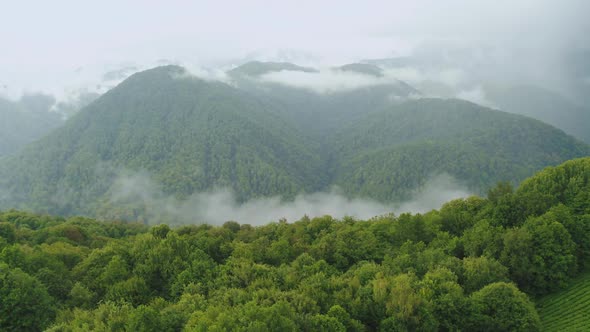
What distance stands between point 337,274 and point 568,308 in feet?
98.5

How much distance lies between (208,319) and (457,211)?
5639cm

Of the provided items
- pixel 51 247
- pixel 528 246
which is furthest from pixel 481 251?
pixel 51 247

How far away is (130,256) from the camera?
62.7 m

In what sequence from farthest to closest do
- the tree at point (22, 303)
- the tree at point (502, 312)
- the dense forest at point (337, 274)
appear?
the tree at point (22, 303) → the tree at point (502, 312) → the dense forest at point (337, 274)

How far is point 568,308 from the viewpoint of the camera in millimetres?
50438

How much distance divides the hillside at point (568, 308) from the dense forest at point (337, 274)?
140 centimetres

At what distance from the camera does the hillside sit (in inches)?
1863

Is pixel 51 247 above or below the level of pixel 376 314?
above

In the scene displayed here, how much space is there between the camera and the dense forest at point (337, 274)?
42562 millimetres

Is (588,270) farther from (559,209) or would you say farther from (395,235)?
(395,235)

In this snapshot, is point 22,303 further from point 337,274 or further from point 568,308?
point 568,308

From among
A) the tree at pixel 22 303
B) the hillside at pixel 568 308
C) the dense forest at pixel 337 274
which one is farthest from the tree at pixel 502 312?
the tree at pixel 22 303

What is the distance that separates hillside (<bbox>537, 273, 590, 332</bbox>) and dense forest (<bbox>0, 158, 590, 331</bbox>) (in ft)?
4.58

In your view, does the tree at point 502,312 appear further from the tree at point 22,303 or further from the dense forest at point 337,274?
the tree at point 22,303
